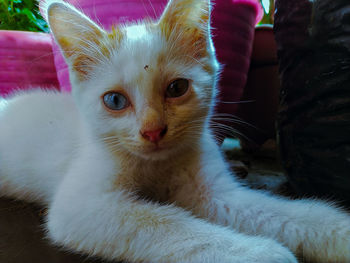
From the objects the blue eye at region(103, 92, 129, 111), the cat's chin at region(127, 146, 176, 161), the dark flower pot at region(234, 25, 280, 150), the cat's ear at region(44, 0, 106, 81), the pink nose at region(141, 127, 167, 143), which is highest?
the cat's ear at region(44, 0, 106, 81)

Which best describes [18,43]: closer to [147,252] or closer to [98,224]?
[98,224]

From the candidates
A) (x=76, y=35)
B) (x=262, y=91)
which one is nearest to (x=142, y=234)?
(x=76, y=35)

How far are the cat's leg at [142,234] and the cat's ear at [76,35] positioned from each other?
0.45 meters

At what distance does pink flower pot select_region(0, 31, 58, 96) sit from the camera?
87.9 inches

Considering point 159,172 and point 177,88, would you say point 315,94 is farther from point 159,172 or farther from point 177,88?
point 159,172

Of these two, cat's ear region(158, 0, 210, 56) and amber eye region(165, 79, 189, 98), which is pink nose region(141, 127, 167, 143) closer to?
amber eye region(165, 79, 189, 98)

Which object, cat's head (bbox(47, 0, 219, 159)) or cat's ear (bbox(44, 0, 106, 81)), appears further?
cat's ear (bbox(44, 0, 106, 81))

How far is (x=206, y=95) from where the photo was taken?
105 centimetres

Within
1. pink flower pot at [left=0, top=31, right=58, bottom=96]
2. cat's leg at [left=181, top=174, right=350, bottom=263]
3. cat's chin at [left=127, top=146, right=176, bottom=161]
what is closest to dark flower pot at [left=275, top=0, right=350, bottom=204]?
cat's leg at [left=181, top=174, right=350, bottom=263]

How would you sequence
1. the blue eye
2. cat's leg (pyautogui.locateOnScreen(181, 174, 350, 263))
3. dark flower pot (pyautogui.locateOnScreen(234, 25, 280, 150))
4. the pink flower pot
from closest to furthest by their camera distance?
1. cat's leg (pyautogui.locateOnScreen(181, 174, 350, 263))
2. the blue eye
3. the pink flower pot
4. dark flower pot (pyautogui.locateOnScreen(234, 25, 280, 150))

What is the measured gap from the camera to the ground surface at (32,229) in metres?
0.89

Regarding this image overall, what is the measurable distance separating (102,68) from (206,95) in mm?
384

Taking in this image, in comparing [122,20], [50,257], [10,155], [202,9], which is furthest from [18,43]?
[50,257]

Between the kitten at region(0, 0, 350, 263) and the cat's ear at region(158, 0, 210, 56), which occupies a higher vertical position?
the cat's ear at region(158, 0, 210, 56)
